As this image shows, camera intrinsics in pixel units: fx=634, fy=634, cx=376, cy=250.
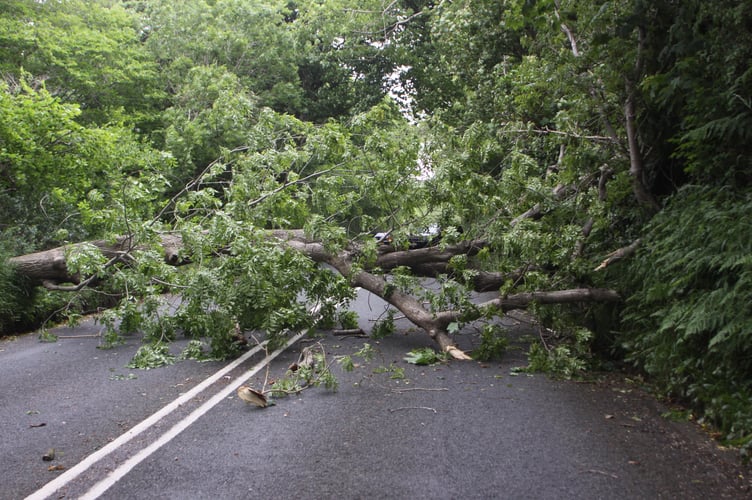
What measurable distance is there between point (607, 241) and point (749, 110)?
9.88 ft

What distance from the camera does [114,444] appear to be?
517 cm

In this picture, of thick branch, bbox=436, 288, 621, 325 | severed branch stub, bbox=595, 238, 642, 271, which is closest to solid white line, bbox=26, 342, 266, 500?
thick branch, bbox=436, 288, 621, 325

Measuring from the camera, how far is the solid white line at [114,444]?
4297 mm

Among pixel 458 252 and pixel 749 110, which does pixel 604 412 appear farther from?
pixel 458 252

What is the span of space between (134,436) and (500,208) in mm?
6876

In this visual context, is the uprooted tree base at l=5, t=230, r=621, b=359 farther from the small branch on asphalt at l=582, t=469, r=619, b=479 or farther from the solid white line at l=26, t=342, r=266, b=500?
the small branch on asphalt at l=582, t=469, r=619, b=479

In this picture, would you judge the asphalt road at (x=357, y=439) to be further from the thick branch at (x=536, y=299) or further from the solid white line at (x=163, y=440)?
the thick branch at (x=536, y=299)

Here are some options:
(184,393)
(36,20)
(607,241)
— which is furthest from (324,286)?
(36,20)

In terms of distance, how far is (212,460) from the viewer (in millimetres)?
4781

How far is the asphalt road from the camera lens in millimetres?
4273

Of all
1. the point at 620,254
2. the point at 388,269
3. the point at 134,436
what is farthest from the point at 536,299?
the point at 134,436

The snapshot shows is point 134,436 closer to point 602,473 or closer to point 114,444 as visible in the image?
point 114,444

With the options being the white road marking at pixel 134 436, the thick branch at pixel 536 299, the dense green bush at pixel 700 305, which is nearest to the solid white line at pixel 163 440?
the white road marking at pixel 134 436

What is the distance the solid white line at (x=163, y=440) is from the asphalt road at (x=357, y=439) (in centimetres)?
2
